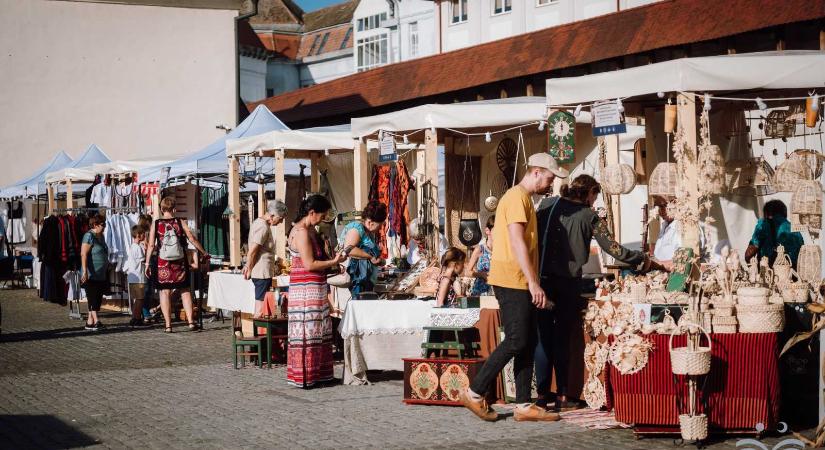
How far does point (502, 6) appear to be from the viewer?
45.2 metres

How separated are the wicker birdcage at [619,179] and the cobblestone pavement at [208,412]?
300 centimetres

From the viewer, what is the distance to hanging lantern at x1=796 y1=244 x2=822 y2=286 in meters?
9.69

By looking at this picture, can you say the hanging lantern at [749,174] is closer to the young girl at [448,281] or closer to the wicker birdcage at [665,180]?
the wicker birdcage at [665,180]

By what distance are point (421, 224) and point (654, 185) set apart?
343 centimetres

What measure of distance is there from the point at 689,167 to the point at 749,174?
268cm

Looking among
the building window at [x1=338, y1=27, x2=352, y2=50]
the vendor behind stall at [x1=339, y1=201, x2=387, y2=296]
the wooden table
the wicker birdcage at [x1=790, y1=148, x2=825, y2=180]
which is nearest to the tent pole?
the wooden table

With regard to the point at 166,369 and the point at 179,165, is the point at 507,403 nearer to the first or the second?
the point at 166,369

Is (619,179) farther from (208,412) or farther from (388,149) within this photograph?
(208,412)

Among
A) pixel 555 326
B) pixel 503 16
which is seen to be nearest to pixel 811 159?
pixel 555 326

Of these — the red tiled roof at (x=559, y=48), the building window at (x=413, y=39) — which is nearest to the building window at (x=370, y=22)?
the building window at (x=413, y=39)

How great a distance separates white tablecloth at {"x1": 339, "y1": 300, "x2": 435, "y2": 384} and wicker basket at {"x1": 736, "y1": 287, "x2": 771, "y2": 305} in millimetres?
3527

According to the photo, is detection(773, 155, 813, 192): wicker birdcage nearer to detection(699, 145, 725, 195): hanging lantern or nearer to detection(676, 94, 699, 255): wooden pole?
detection(699, 145, 725, 195): hanging lantern

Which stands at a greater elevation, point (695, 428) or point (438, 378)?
point (438, 378)

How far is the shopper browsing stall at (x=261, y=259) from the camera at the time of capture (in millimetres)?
13430
